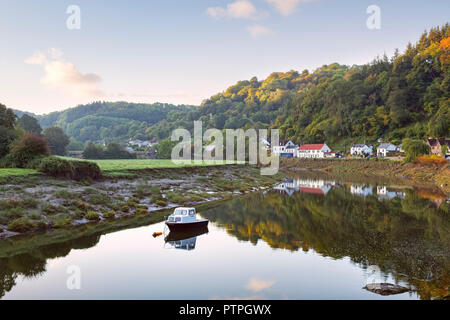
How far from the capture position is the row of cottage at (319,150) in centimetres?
10758

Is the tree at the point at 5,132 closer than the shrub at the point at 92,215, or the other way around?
the shrub at the point at 92,215

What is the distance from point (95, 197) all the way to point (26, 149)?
1297 cm

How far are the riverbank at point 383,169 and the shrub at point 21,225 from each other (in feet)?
195

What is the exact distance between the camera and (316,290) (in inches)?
658

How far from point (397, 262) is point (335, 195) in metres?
32.9

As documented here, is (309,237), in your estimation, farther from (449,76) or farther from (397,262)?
(449,76)

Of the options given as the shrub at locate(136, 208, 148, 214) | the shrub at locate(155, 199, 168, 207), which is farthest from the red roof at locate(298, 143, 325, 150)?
the shrub at locate(136, 208, 148, 214)

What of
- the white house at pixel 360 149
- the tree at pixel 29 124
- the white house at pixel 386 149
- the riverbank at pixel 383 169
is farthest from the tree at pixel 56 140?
the white house at pixel 386 149

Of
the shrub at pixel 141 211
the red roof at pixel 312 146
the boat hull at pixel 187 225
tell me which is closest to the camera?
the boat hull at pixel 187 225

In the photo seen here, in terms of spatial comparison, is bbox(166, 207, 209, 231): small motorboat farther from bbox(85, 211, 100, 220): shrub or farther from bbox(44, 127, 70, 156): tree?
bbox(44, 127, 70, 156): tree

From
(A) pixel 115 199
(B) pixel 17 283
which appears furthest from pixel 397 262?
(A) pixel 115 199

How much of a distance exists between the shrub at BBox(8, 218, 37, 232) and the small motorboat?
A: 10615 millimetres

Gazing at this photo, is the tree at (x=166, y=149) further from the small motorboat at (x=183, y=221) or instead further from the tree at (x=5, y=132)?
the small motorboat at (x=183, y=221)

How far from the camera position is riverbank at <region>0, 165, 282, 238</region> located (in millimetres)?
27266
